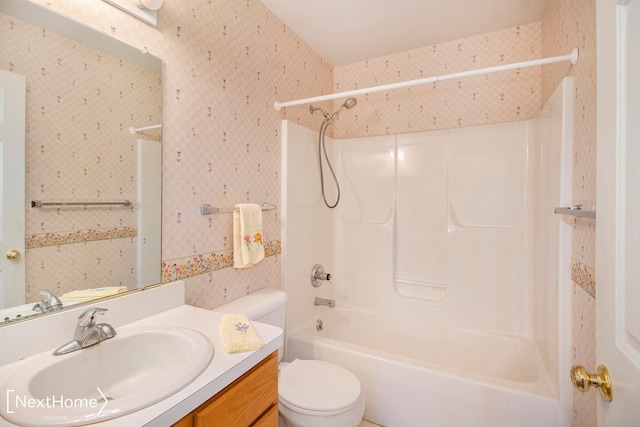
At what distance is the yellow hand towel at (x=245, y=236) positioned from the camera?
5.23 ft

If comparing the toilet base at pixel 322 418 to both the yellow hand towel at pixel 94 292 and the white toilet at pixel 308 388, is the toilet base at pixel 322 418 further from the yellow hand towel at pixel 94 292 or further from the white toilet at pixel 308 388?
the yellow hand towel at pixel 94 292

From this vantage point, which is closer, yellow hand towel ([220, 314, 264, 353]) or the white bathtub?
yellow hand towel ([220, 314, 264, 353])

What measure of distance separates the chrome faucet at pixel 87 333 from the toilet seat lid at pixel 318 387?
2.78 ft

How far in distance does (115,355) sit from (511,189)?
2.39 metres

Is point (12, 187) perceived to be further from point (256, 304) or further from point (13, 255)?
point (256, 304)

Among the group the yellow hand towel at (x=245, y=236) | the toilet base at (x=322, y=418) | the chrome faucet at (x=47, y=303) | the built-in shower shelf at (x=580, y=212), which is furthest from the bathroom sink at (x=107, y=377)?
the built-in shower shelf at (x=580, y=212)

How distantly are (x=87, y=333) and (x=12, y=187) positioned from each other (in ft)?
1.60

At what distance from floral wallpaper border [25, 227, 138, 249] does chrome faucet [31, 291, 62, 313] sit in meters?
0.16

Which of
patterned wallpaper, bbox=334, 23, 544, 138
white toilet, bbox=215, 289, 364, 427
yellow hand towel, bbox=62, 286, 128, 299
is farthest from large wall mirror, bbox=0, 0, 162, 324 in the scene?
patterned wallpaper, bbox=334, 23, 544, 138

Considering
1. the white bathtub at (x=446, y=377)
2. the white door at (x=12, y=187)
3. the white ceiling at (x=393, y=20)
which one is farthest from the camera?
the white ceiling at (x=393, y=20)

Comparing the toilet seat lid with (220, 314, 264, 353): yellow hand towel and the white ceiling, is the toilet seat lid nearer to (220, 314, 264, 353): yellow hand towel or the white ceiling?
(220, 314, 264, 353): yellow hand towel

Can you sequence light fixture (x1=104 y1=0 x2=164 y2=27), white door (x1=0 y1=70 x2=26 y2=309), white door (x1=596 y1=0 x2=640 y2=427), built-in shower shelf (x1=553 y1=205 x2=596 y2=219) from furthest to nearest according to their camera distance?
light fixture (x1=104 y1=0 x2=164 y2=27) → built-in shower shelf (x1=553 y1=205 x2=596 y2=219) → white door (x1=0 y1=70 x2=26 y2=309) → white door (x1=596 y1=0 x2=640 y2=427)

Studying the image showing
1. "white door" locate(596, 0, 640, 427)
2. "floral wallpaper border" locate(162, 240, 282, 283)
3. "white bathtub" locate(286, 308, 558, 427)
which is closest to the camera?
"white door" locate(596, 0, 640, 427)

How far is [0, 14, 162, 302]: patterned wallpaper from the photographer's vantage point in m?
0.91
